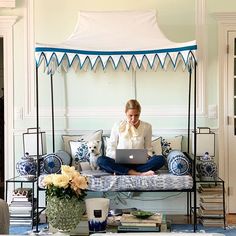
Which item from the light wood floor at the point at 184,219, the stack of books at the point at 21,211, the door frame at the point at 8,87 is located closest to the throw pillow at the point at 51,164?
the stack of books at the point at 21,211

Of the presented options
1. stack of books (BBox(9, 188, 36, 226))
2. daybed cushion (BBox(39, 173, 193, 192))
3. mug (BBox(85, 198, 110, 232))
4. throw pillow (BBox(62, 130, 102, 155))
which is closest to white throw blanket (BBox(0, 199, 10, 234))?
mug (BBox(85, 198, 110, 232))

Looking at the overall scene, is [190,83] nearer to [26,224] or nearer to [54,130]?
[54,130]

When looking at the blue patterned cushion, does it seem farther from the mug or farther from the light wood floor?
the mug

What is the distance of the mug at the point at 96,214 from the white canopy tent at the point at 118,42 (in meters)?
2.15

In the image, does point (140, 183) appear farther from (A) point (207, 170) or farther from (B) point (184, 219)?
(B) point (184, 219)

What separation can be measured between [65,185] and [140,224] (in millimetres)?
605

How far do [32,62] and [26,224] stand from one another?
1.81 m

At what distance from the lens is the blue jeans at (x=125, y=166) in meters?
4.97

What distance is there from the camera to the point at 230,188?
568cm

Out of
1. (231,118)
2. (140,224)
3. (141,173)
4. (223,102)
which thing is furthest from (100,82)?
(140,224)

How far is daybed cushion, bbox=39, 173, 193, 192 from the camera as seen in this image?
4820mm

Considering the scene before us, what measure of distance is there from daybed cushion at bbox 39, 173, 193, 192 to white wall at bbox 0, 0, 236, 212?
2.96ft

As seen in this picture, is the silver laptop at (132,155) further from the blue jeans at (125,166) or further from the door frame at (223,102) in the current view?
the door frame at (223,102)

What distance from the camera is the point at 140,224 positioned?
11.1 ft
